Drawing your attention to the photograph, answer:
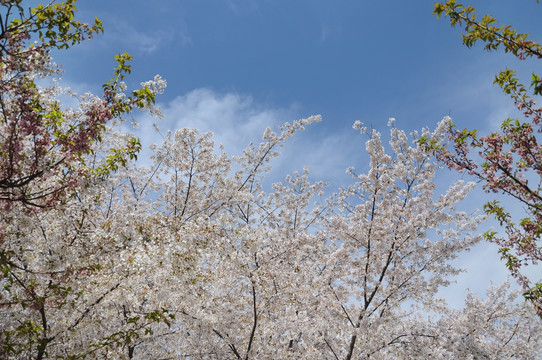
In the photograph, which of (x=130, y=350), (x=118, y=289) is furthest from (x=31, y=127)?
(x=130, y=350)

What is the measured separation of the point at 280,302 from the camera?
10688mm

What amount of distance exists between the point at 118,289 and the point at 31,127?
3.95 m

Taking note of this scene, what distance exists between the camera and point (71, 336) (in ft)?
25.2

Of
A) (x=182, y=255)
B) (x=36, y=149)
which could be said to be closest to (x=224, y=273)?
(x=182, y=255)

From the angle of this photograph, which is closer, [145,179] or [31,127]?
[31,127]

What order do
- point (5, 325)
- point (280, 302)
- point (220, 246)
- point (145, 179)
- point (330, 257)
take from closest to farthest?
point (5, 325) → point (220, 246) → point (280, 302) → point (330, 257) → point (145, 179)

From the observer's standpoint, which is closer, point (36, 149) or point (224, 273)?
point (36, 149)

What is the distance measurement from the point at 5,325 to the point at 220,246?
4714 millimetres

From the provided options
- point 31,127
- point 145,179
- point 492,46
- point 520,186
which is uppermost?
point 145,179

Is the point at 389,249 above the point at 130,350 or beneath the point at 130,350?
above

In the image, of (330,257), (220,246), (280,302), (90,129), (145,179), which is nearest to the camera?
(90,129)

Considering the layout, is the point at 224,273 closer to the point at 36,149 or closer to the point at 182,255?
the point at 182,255

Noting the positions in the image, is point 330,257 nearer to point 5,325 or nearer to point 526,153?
point 526,153

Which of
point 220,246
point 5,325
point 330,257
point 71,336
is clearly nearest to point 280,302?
point 330,257
